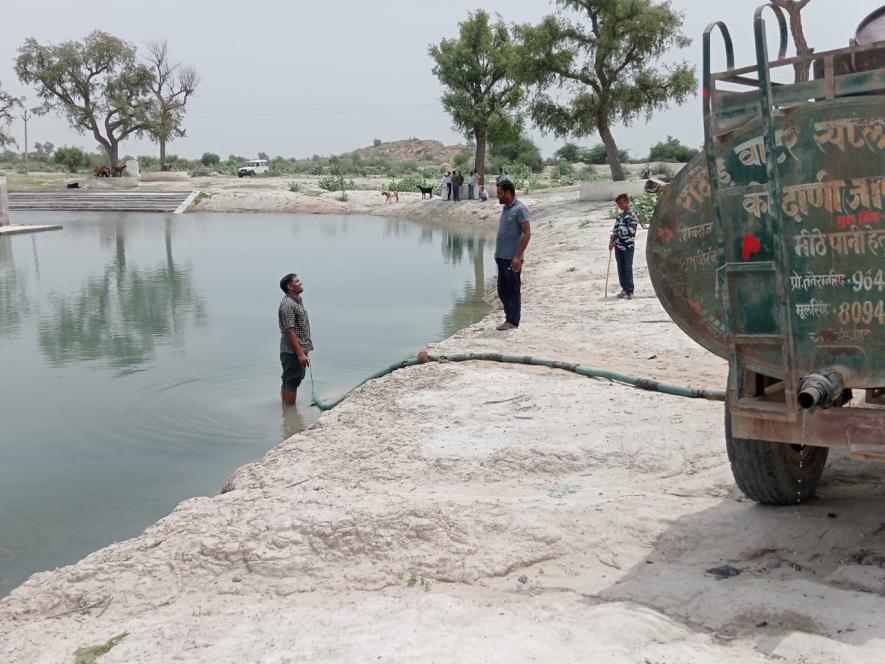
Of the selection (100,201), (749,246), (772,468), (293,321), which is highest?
(100,201)

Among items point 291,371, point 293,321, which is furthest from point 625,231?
point 293,321

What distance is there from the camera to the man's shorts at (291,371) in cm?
1027

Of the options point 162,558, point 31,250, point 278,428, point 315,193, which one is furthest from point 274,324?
point 315,193

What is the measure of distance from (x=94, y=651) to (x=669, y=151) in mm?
76083

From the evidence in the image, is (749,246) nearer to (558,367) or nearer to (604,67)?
(558,367)

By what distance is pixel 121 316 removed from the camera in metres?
17.0

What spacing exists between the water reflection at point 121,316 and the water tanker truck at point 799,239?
10253 mm

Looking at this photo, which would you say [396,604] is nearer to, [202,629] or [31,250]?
[202,629]

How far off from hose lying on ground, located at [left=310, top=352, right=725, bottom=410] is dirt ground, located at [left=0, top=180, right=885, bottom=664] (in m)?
0.13

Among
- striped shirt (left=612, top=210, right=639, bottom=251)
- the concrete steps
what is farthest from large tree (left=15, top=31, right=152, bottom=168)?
striped shirt (left=612, top=210, right=639, bottom=251)

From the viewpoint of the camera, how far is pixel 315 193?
53562mm

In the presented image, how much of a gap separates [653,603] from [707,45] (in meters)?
2.58

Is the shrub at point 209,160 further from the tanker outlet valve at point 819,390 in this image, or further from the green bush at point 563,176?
the tanker outlet valve at point 819,390

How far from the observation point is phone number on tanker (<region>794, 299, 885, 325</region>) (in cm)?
422
